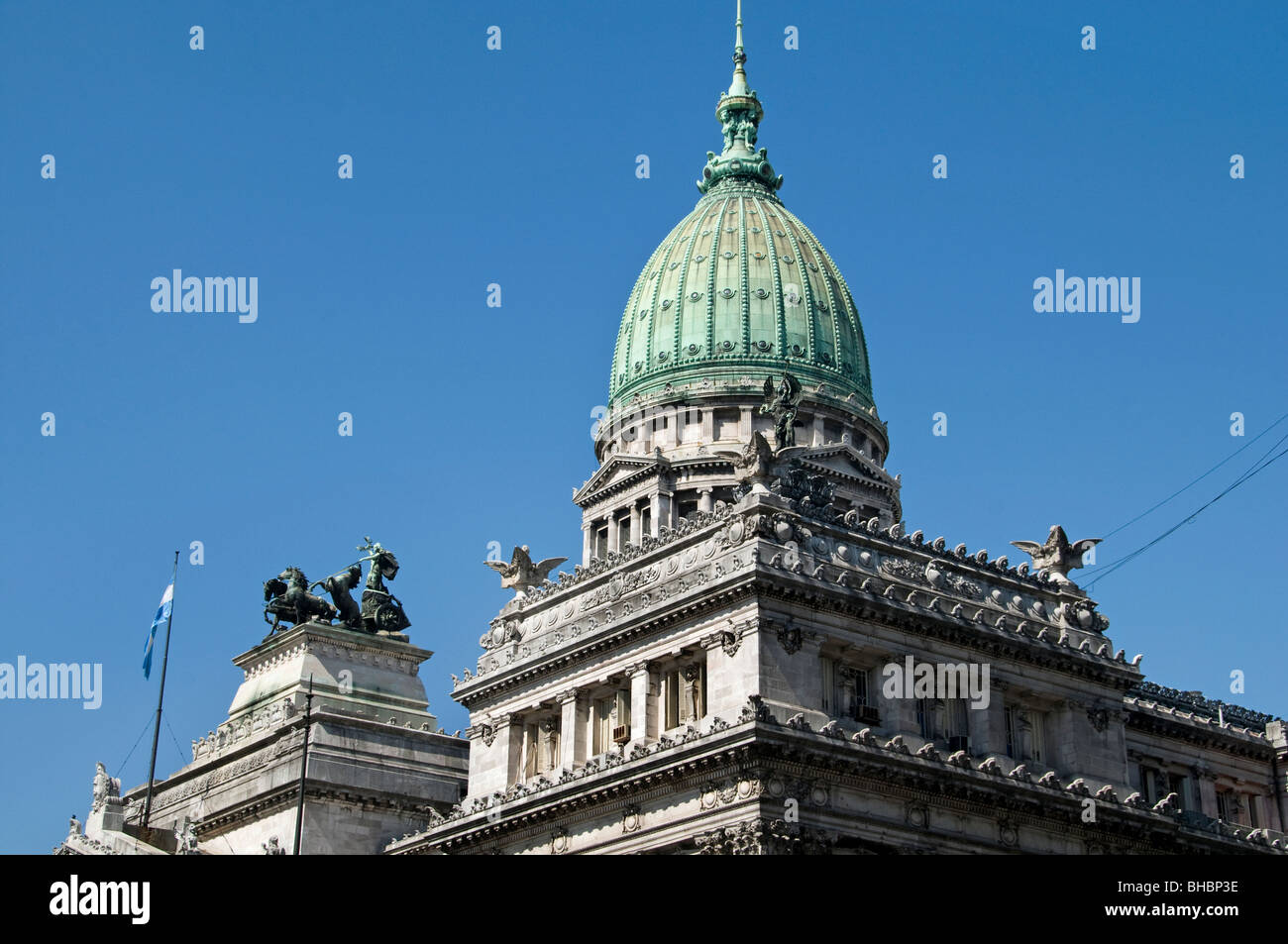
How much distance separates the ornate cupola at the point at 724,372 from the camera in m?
97.8

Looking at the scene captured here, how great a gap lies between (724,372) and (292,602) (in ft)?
86.4

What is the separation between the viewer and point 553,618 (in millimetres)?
74500

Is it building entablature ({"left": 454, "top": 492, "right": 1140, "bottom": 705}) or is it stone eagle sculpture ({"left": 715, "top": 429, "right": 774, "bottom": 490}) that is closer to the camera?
building entablature ({"left": 454, "top": 492, "right": 1140, "bottom": 705})

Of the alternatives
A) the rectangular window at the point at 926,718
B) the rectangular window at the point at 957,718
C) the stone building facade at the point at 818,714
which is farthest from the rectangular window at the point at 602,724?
the rectangular window at the point at 957,718

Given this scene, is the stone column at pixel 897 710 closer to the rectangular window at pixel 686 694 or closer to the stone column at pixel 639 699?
the rectangular window at pixel 686 694

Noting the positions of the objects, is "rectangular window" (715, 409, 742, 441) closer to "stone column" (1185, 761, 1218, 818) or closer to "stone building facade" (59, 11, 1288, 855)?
"stone building facade" (59, 11, 1288, 855)

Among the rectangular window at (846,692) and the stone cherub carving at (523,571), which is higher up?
the stone cherub carving at (523,571)

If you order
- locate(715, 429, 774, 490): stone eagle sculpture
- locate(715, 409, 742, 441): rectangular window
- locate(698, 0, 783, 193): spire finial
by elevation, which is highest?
locate(698, 0, 783, 193): spire finial

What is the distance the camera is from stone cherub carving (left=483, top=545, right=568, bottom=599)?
78250 millimetres

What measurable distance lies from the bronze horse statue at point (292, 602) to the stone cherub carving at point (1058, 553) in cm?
3625

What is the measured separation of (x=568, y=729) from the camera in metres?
70.8

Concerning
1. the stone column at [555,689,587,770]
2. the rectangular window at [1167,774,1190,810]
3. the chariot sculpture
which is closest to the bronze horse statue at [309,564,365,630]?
the chariot sculpture

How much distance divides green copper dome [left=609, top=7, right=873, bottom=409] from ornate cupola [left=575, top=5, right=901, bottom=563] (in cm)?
8
